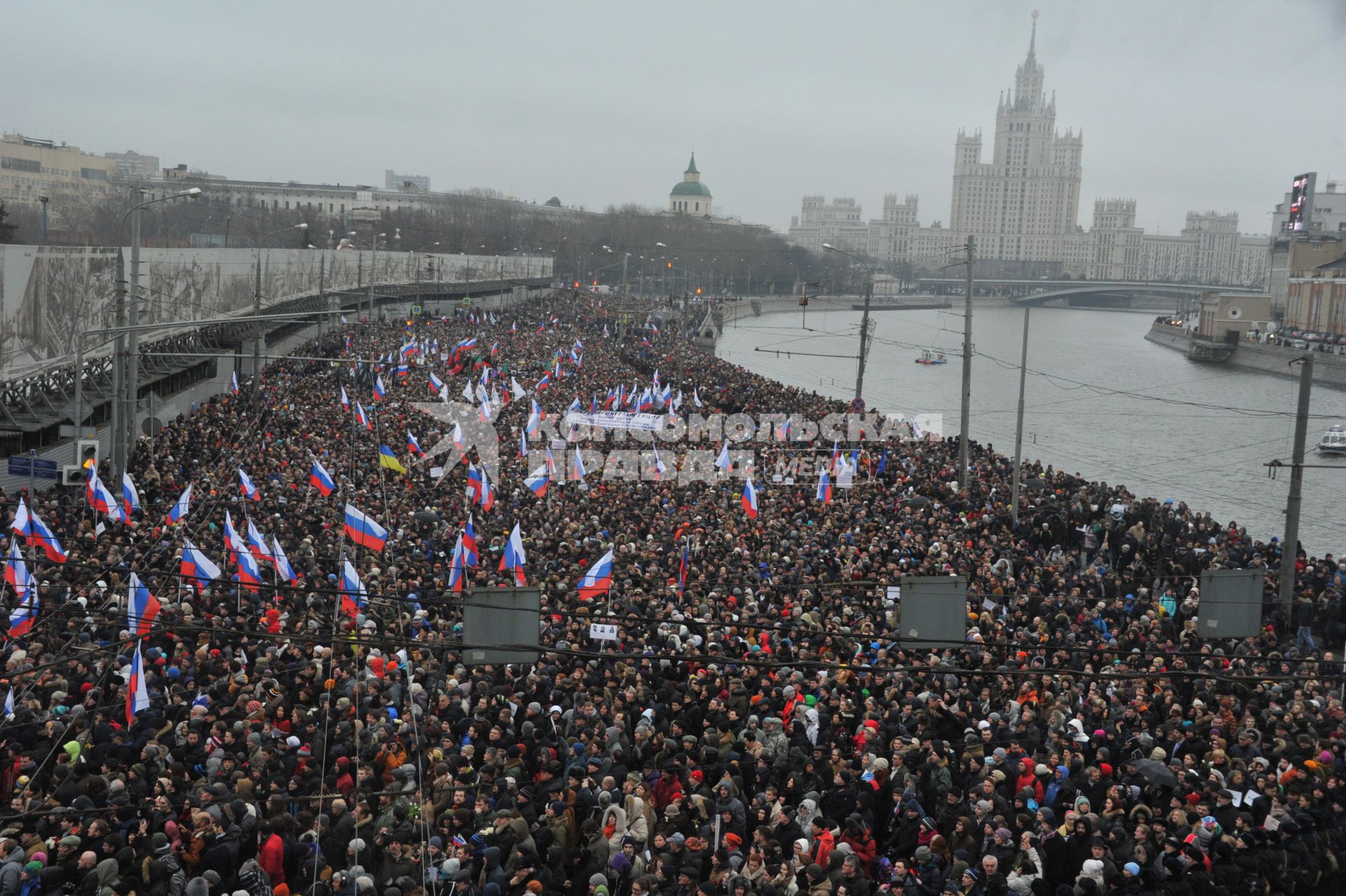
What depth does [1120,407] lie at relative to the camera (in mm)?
54906

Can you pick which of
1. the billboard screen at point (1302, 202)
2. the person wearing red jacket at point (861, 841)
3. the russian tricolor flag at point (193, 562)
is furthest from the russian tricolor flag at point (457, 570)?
the billboard screen at point (1302, 202)

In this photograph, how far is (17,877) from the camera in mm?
6773

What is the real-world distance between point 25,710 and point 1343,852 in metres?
8.63

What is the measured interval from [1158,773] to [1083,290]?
449 feet

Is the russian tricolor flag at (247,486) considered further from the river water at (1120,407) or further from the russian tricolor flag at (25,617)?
the river water at (1120,407)

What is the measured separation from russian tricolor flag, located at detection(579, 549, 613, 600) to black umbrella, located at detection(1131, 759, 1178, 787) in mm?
5560

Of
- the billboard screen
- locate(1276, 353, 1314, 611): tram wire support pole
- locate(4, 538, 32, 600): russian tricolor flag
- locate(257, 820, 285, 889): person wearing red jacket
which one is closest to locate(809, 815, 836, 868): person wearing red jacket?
locate(257, 820, 285, 889): person wearing red jacket

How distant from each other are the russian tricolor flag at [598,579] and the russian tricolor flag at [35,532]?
5.06 meters

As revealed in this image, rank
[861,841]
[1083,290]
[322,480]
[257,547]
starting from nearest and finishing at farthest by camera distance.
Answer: [861,841], [257,547], [322,480], [1083,290]

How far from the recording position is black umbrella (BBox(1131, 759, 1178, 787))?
865 cm

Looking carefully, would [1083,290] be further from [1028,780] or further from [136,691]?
[136,691]

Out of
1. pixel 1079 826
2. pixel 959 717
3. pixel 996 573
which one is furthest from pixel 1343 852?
pixel 996 573

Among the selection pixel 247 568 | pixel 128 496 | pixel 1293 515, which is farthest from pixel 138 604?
pixel 1293 515

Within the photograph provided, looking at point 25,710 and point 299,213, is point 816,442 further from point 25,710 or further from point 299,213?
point 299,213
